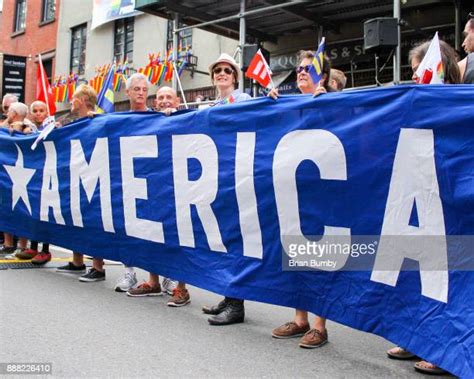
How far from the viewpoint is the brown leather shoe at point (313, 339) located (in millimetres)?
3342

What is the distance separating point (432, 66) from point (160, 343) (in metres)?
2.43

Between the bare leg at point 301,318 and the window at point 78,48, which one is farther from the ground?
the window at point 78,48

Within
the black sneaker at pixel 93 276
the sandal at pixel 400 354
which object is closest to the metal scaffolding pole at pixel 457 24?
the black sneaker at pixel 93 276

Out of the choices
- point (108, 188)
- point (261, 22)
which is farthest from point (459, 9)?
point (108, 188)

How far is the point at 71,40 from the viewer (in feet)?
63.2

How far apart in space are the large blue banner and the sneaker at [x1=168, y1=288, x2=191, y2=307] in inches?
10.1

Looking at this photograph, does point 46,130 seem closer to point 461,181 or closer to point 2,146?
point 2,146

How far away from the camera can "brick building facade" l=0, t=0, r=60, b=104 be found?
20.1 m

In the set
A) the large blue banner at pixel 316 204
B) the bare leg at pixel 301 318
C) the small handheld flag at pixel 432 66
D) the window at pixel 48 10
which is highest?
the window at pixel 48 10

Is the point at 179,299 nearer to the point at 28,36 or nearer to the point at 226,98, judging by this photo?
the point at 226,98

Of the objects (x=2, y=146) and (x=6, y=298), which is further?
(x=2, y=146)

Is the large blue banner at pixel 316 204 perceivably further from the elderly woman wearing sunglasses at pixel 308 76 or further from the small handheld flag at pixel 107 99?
the small handheld flag at pixel 107 99

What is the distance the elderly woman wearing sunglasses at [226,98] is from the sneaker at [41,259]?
269 centimetres

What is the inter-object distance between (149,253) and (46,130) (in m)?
2.05
